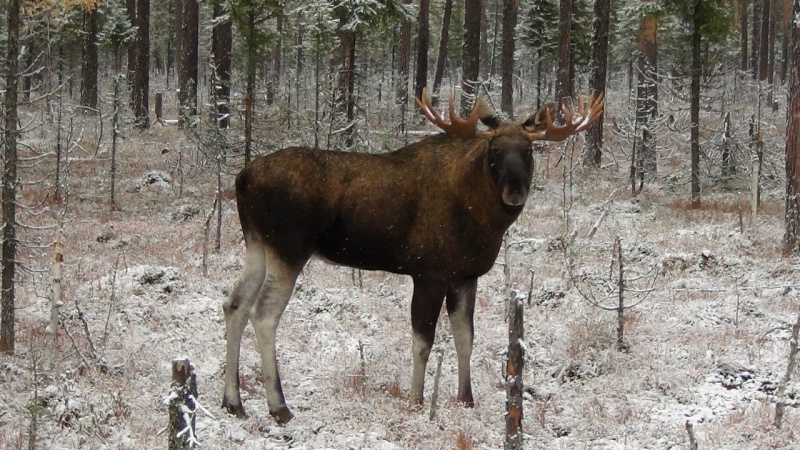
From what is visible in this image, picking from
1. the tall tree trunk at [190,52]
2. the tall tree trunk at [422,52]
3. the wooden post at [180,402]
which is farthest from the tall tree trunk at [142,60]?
the wooden post at [180,402]

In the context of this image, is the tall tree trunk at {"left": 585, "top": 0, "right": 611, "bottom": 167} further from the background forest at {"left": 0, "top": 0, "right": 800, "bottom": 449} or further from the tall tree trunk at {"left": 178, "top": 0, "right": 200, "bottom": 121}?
the tall tree trunk at {"left": 178, "top": 0, "right": 200, "bottom": 121}

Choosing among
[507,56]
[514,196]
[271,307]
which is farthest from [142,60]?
[514,196]

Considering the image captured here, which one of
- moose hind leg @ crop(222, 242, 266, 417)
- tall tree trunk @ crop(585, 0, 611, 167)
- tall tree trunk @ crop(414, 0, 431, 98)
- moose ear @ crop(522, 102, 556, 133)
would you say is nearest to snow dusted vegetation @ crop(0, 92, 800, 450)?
moose hind leg @ crop(222, 242, 266, 417)

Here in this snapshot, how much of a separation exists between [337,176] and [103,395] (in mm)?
2767

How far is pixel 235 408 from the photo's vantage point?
6.62 metres

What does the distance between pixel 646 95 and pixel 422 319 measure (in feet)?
56.2

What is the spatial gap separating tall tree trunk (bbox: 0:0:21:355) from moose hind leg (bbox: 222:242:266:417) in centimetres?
230

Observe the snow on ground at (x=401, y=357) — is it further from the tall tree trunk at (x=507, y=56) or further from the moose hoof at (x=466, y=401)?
the tall tree trunk at (x=507, y=56)

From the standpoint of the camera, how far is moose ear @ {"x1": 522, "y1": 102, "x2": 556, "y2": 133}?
22.4 ft

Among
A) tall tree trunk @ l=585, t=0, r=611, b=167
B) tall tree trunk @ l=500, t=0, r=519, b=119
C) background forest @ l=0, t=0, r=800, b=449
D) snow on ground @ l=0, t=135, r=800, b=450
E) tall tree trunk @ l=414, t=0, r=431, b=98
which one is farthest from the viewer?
tall tree trunk @ l=414, t=0, r=431, b=98

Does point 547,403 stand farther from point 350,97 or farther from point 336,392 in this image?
point 350,97

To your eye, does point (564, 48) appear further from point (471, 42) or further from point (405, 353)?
point (405, 353)

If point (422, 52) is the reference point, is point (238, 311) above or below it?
below

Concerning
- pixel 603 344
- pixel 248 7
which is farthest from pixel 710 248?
pixel 248 7
